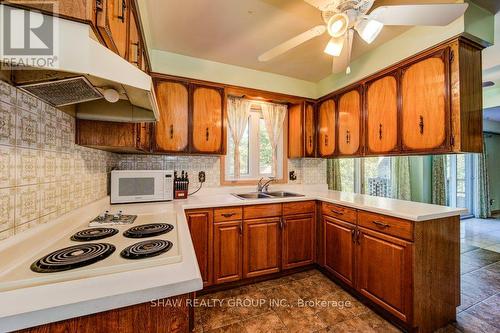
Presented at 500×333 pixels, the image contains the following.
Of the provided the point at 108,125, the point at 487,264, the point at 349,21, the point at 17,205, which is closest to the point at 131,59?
the point at 108,125

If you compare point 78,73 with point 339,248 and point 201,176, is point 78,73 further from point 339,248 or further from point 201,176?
point 339,248

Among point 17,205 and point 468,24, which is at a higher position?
point 468,24

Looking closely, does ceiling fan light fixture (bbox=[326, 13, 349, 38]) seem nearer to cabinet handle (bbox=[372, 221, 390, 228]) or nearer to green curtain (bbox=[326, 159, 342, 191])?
cabinet handle (bbox=[372, 221, 390, 228])

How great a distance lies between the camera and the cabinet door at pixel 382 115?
6.84 ft

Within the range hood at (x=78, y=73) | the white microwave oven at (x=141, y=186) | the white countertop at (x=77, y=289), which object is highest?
the range hood at (x=78, y=73)

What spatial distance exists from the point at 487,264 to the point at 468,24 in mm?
2863

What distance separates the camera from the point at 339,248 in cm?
220

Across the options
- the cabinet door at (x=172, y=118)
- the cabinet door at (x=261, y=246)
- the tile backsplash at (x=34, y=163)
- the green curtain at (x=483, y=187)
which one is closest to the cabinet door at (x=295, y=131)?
the cabinet door at (x=261, y=246)

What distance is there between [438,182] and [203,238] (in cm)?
492

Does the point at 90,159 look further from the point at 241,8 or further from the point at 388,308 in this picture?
the point at 388,308

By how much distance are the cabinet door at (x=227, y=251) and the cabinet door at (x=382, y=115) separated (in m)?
1.60

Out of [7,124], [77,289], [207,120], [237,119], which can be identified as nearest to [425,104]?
[237,119]

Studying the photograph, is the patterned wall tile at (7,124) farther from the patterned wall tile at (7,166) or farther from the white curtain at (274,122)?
the white curtain at (274,122)

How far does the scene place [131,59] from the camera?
4.22 ft
